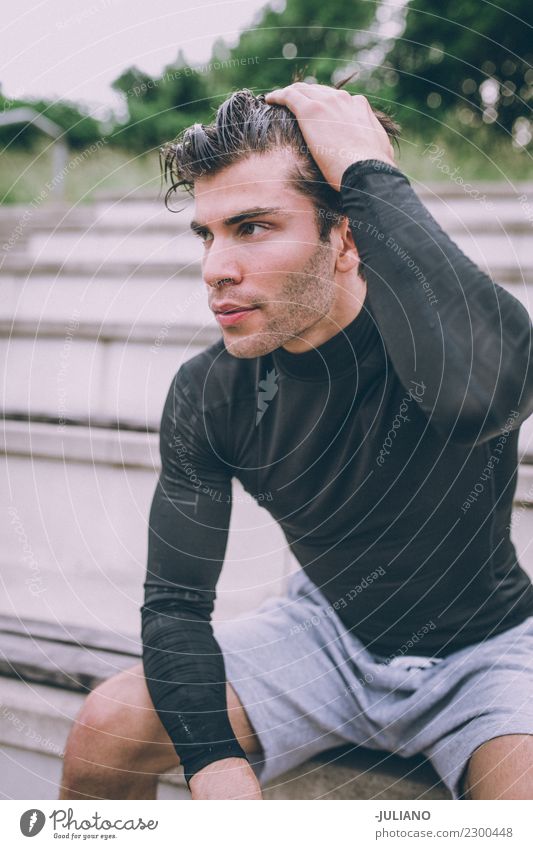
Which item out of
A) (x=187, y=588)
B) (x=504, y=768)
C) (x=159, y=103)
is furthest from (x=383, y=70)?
(x=504, y=768)

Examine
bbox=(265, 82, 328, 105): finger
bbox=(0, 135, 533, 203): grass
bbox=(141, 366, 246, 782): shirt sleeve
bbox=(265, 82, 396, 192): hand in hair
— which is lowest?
bbox=(141, 366, 246, 782): shirt sleeve

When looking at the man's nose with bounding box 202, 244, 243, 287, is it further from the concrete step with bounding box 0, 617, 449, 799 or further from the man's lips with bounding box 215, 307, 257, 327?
the concrete step with bounding box 0, 617, 449, 799

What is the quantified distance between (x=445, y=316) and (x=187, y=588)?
31cm

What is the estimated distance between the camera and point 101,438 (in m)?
0.87

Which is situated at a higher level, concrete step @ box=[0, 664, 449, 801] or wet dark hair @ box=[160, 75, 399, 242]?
wet dark hair @ box=[160, 75, 399, 242]

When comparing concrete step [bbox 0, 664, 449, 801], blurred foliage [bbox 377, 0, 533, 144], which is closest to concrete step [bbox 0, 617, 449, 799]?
concrete step [bbox 0, 664, 449, 801]

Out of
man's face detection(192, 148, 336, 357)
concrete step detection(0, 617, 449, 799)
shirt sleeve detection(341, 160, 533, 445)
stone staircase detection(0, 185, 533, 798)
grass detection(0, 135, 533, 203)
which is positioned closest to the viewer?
shirt sleeve detection(341, 160, 533, 445)

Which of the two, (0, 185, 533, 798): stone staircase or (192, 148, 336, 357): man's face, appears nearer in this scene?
(192, 148, 336, 357): man's face

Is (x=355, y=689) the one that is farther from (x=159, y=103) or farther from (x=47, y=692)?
(x=159, y=103)

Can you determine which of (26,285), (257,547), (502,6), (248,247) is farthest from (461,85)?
(26,285)

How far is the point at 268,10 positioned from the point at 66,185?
3.92 feet

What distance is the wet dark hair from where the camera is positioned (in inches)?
21.2

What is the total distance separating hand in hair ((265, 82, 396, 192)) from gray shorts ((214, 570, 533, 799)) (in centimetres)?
39

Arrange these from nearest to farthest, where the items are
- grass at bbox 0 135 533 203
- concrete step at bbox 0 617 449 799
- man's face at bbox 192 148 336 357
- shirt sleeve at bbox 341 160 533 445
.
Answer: shirt sleeve at bbox 341 160 533 445
man's face at bbox 192 148 336 357
concrete step at bbox 0 617 449 799
grass at bbox 0 135 533 203
